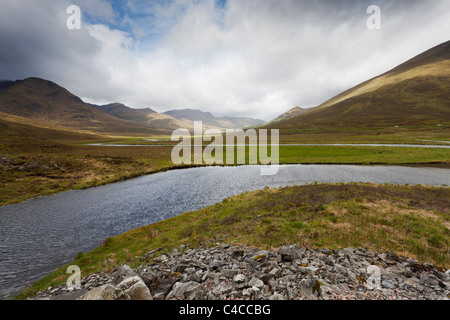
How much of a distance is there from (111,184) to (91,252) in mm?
28003

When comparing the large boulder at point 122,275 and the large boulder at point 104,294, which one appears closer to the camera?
the large boulder at point 104,294

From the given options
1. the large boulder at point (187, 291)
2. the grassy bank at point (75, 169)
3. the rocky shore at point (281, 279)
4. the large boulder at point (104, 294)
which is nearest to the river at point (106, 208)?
the grassy bank at point (75, 169)

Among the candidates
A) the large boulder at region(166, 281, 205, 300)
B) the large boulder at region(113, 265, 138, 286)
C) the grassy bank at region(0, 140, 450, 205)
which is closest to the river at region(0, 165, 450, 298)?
the grassy bank at region(0, 140, 450, 205)

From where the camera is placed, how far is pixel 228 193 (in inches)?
1212

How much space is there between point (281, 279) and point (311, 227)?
807 centimetres

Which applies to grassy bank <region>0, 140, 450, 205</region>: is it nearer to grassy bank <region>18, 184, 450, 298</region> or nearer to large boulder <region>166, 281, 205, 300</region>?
grassy bank <region>18, 184, 450, 298</region>

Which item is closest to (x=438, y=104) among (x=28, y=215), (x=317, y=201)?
(x=317, y=201)

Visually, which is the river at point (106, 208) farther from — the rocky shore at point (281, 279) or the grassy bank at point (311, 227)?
the rocky shore at point (281, 279)

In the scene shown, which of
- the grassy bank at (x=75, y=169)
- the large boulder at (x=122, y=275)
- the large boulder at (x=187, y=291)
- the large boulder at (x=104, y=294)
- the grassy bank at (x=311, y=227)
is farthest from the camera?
the grassy bank at (x=75, y=169)

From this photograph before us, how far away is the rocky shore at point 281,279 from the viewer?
22.7 ft

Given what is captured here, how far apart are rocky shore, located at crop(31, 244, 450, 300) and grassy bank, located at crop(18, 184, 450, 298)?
2.03 metres

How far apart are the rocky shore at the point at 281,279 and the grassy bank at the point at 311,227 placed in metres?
2.03

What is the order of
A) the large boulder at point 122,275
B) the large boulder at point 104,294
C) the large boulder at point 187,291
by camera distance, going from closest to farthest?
the large boulder at point 104,294 < the large boulder at point 187,291 < the large boulder at point 122,275
